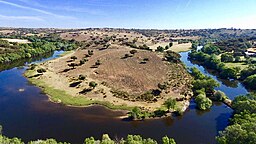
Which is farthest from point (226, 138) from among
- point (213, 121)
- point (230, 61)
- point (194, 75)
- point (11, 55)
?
point (11, 55)

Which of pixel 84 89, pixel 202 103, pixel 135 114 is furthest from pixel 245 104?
pixel 84 89

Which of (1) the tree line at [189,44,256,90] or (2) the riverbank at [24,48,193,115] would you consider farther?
(1) the tree line at [189,44,256,90]

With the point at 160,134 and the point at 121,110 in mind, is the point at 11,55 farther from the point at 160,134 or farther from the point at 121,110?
the point at 160,134

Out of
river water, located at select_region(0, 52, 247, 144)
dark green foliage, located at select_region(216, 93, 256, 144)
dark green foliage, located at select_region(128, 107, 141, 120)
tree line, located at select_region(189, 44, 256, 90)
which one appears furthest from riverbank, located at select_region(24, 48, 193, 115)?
dark green foliage, located at select_region(216, 93, 256, 144)

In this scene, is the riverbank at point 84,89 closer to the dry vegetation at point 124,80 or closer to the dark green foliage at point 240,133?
the dry vegetation at point 124,80

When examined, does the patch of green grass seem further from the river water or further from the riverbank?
the river water

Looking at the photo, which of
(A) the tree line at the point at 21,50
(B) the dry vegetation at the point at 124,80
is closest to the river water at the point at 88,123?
(B) the dry vegetation at the point at 124,80

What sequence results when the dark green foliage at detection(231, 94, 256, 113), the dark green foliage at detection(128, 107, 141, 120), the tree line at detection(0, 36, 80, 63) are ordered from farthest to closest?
the tree line at detection(0, 36, 80, 63) → the dark green foliage at detection(128, 107, 141, 120) → the dark green foliage at detection(231, 94, 256, 113)

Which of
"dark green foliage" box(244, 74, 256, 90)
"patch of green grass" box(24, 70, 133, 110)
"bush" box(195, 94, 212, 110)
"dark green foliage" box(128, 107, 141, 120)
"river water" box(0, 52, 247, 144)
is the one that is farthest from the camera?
"dark green foliage" box(244, 74, 256, 90)
